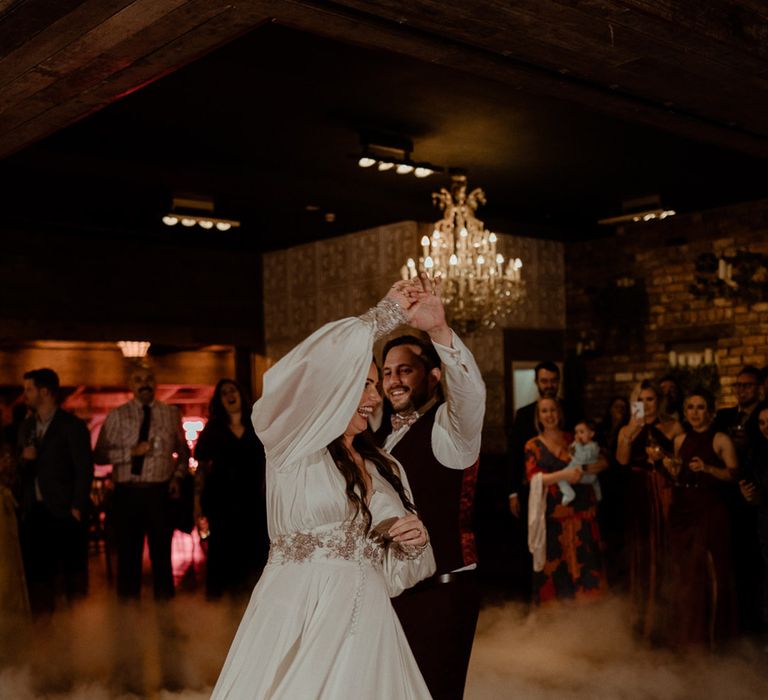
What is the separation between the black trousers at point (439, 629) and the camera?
3.04 m

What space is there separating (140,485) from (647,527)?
3171 millimetres

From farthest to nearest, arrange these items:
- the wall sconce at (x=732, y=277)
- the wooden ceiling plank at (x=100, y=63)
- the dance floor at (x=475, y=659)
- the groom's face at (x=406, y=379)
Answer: the wall sconce at (x=732, y=277)
the dance floor at (x=475, y=659)
the groom's face at (x=406, y=379)
the wooden ceiling plank at (x=100, y=63)

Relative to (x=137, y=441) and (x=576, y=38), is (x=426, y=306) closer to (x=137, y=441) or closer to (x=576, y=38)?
(x=576, y=38)

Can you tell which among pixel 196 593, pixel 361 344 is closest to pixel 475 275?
pixel 196 593

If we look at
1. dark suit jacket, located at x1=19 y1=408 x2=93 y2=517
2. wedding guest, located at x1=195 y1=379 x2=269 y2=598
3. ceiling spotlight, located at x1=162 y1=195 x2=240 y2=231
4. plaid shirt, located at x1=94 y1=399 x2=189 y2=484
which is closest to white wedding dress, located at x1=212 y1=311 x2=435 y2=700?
wedding guest, located at x1=195 y1=379 x2=269 y2=598

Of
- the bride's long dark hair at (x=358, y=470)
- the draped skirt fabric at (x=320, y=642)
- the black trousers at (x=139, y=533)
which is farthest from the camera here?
the black trousers at (x=139, y=533)

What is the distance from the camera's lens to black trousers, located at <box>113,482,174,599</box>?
6.48m

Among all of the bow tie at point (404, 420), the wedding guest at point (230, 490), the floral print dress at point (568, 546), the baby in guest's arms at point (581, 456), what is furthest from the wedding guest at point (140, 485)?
the bow tie at point (404, 420)

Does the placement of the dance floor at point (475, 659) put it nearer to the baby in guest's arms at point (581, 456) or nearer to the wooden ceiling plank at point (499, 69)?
the baby in guest's arms at point (581, 456)

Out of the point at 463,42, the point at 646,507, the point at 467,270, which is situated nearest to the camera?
the point at 463,42

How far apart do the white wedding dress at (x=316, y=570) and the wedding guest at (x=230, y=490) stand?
3740mm

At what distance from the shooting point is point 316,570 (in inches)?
95.0

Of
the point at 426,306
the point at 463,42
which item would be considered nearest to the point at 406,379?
the point at 426,306

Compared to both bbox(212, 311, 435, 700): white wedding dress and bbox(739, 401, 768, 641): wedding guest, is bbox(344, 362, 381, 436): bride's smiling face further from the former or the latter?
bbox(739, 401, 768, 641): wedding guest
